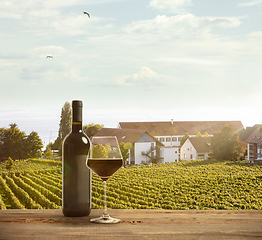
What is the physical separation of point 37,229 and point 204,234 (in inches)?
16.7

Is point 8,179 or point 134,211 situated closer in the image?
point 134,211

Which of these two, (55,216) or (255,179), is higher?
(55,216)

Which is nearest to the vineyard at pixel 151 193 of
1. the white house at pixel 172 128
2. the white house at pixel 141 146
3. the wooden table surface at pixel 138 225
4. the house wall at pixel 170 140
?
the wooden table surface at pixel 138 225

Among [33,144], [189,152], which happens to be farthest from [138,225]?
[189,152]

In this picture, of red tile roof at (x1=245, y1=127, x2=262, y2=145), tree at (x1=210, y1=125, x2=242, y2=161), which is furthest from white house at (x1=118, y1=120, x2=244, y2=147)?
tree at (x1=210, y1=125, x2=242, y2=161)

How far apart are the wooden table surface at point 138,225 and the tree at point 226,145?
1335 inches

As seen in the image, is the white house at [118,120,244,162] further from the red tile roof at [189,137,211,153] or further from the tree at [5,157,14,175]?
the tree at [5,157,14,175]

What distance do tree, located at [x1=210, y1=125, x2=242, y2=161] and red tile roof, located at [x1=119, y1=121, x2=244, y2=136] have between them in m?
10.0

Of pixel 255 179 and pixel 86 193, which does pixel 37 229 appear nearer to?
pixel 86 193

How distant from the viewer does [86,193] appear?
0.99 meters

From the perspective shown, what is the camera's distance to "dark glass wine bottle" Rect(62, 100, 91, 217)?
38.2 inches

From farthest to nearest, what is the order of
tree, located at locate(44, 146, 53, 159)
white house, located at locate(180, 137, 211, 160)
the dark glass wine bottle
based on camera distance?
white house, located at locate(180, 137, 211, 160)
tree, located at locate(44, 146, 53, 159)
the dark glass wine bottle

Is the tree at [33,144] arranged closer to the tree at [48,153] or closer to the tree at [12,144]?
the tree at [12,144]

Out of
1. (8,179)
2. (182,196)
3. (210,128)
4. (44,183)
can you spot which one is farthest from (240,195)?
(210,128)
